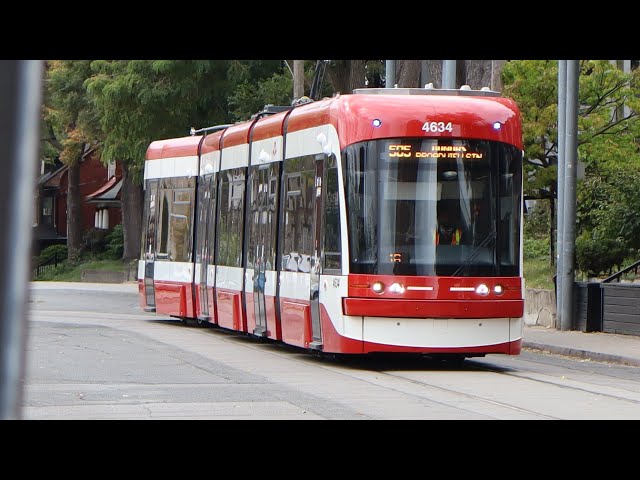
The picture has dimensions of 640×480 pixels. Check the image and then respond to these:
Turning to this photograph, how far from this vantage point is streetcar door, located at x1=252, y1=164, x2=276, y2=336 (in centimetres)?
1864

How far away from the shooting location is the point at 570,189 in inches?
907

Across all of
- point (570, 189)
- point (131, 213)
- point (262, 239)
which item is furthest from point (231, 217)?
point (131, 213)

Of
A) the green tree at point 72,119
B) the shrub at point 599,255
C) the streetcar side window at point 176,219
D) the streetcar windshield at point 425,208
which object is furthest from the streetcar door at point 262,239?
the green tree at point 72,119

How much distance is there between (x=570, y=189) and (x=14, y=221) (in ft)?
72.9

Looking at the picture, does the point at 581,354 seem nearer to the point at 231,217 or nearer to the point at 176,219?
the point at 231,217

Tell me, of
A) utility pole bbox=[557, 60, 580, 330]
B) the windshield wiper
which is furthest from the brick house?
the windshield wiper

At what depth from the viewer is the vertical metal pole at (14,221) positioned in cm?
154

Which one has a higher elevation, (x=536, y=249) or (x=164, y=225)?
(x=164, y=225)

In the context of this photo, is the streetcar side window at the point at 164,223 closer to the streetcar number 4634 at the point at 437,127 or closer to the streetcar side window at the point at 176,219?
the streetcar side window at the point at 176,219

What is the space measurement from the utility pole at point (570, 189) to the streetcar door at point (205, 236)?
23.8ft

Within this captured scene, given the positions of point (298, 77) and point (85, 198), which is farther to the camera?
point (85, 198)

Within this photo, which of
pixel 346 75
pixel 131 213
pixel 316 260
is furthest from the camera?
pixel 131 213
